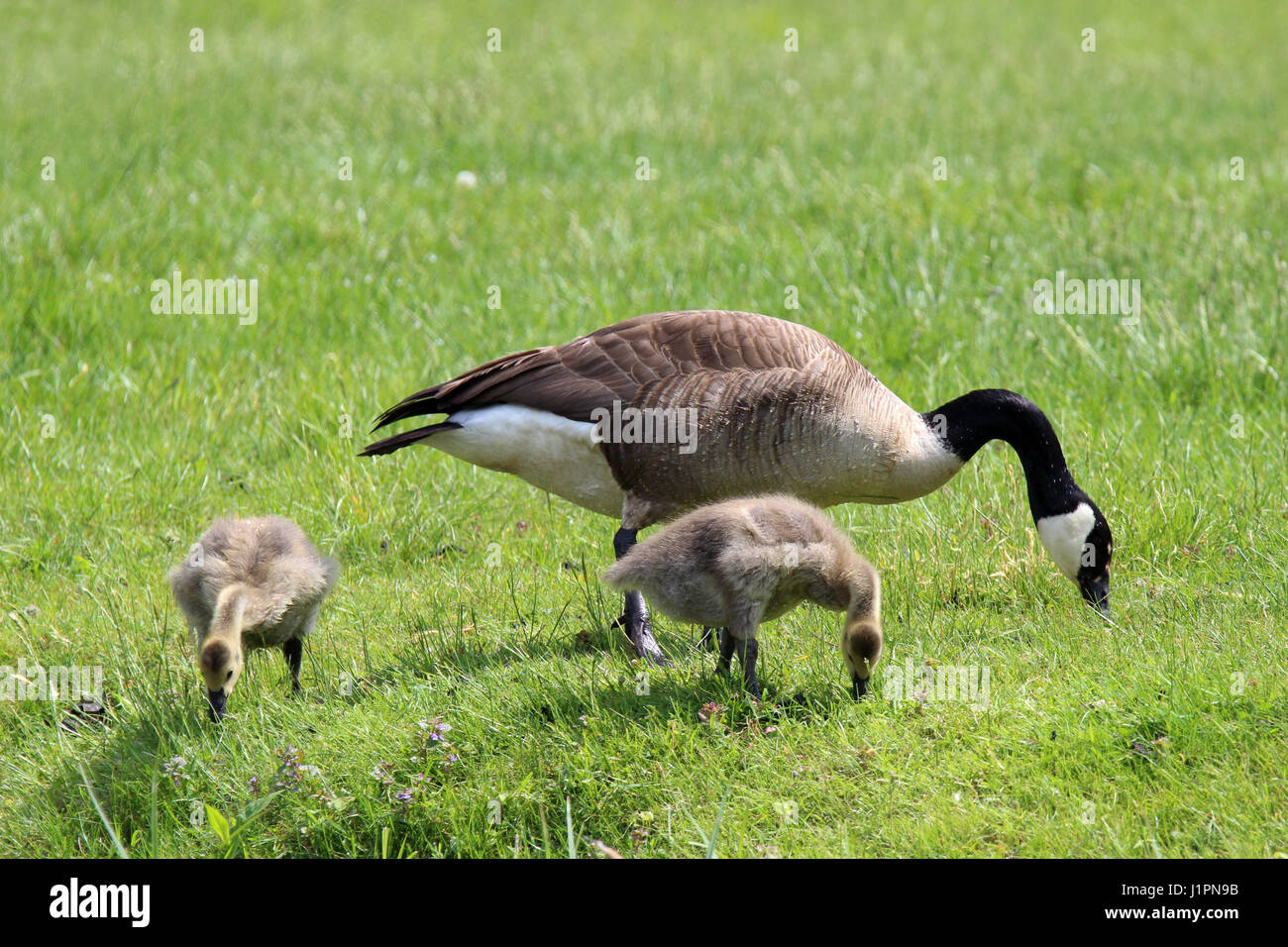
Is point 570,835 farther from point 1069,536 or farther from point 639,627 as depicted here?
point 1069,536

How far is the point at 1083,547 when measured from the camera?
19.0 feet

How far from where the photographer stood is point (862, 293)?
31.0 ft

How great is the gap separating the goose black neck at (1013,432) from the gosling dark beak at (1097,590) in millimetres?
443

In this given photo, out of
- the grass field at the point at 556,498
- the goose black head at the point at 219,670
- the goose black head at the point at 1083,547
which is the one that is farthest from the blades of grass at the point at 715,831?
the goose black head at the point at 1083,547

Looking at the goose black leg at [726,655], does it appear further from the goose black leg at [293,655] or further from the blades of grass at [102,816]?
the blades of grass at [102,816]

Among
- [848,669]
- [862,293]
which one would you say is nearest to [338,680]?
[848,669]

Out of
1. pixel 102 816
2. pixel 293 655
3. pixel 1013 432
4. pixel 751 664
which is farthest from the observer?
pixel 1013 432

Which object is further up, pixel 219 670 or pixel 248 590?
pixel 248 590

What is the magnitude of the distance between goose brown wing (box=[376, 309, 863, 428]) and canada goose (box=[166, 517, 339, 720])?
1016 mm

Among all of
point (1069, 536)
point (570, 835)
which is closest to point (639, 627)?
point (570, 835)

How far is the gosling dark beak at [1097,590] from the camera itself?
5.72 m

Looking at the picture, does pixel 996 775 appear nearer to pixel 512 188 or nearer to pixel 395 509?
pixel 395 509

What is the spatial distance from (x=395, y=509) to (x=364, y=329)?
8.62 ft

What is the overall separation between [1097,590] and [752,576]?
1.93m
